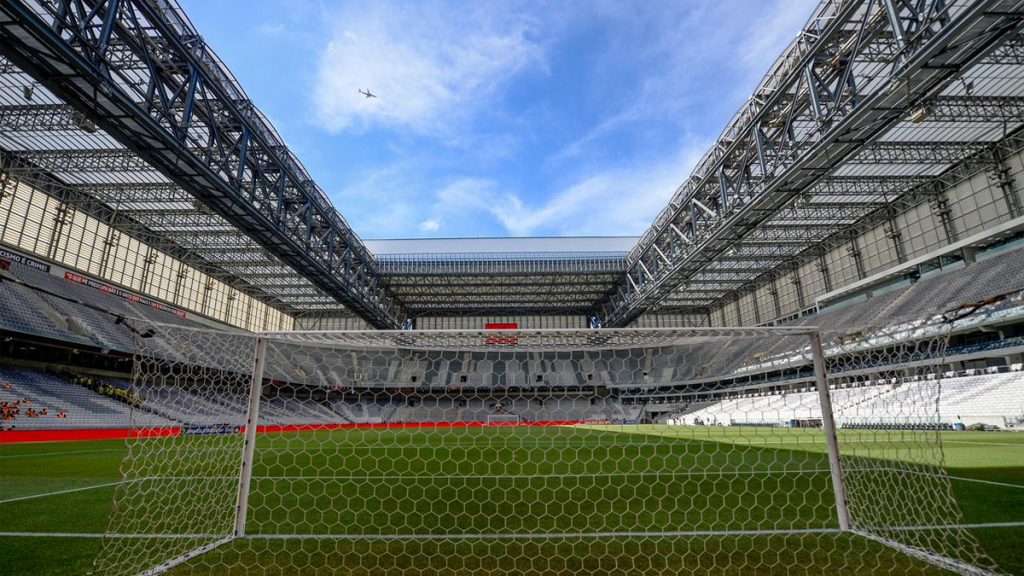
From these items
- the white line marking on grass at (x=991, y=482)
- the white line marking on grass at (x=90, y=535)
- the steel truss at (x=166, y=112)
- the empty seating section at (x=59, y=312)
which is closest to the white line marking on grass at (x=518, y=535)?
the white line marking on grass at (x=90, y=535)

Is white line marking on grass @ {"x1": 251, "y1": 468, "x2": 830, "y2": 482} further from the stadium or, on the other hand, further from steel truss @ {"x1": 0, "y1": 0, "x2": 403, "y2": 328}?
steel truss @ {"x1": 0, "y1": 0, "x2": 403, "y2": 328}

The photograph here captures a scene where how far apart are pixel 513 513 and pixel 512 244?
38.8m

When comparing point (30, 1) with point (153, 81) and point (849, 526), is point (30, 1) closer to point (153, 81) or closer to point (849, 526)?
point (153, 81)

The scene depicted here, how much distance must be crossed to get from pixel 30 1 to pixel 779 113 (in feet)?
79.1

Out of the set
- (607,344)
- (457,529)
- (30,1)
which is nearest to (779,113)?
(607,344)

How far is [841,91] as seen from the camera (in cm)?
1292

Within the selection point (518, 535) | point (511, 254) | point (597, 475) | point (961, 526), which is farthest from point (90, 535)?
point (511, 254)

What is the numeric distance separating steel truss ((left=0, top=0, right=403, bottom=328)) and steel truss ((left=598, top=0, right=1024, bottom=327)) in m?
18.0

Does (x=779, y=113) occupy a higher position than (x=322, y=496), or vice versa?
(x=779, y=113)

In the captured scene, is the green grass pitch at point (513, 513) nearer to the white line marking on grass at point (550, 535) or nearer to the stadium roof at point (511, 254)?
the white line marking on grass at point (550, 535)

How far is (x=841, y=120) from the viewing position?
43.2 feet

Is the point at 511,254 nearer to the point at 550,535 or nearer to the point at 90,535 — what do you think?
the point at 550,535

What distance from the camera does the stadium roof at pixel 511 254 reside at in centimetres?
1100

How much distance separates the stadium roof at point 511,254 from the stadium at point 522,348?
14cm
